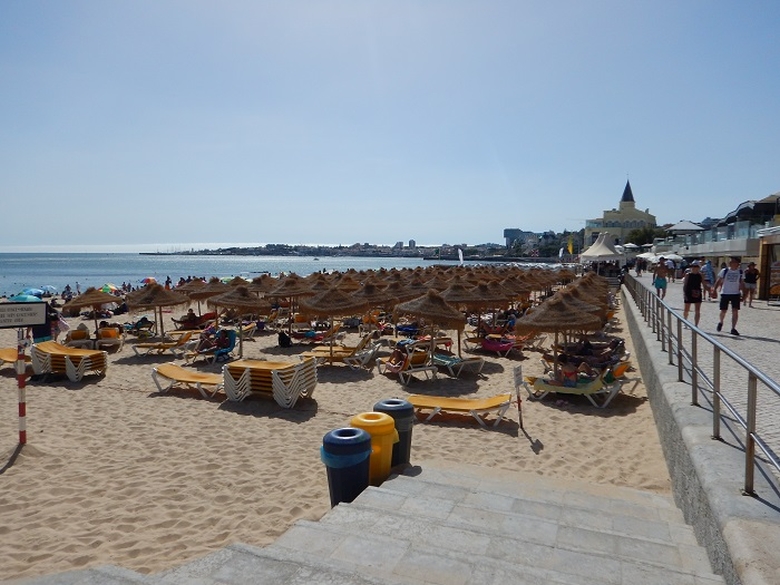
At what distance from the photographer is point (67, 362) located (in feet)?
32.5

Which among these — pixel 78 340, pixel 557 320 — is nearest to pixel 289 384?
pixel 557 320

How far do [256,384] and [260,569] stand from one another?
6.18 m

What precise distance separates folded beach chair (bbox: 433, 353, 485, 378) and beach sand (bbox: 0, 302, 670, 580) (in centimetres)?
57

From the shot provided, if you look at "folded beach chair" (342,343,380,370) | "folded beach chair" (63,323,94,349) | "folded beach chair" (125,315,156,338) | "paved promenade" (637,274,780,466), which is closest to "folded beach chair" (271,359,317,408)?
"folded beach chair" (342,343,380,370)

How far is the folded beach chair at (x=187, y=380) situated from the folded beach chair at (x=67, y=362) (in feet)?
4.99

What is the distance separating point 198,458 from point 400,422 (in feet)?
8.62

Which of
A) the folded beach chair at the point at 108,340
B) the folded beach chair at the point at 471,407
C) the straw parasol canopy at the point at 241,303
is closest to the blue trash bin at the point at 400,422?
the folded beach chair at the point at 471,407

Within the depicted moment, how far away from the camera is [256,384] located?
845 centimetres

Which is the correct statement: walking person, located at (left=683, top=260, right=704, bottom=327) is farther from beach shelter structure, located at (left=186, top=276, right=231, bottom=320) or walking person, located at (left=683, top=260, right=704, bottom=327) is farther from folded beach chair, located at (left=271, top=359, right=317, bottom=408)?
beach shelter structure, located at (left=186, top=276, right=231, bottom=320)

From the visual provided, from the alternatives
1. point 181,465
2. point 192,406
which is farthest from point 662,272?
point 181,465

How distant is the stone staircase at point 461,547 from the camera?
2.46 m

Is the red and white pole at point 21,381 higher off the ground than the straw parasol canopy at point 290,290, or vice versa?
the straw parasol canopy at point 290,290

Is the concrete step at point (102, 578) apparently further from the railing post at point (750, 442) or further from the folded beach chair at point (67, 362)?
the folded beach chair at point (67, 362)

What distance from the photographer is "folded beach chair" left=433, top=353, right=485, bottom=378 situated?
10.5 meters
